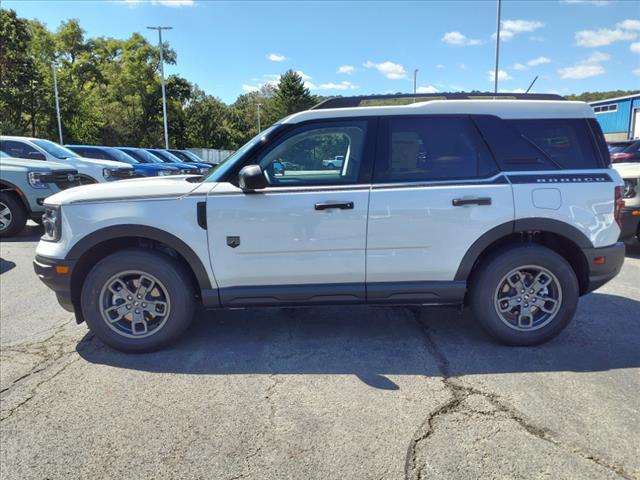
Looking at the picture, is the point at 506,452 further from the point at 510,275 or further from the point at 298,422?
the point at 510,275

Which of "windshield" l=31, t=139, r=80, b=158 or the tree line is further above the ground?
the tree line

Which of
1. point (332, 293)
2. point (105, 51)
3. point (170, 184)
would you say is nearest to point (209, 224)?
point (170, 184)

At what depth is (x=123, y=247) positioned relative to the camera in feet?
13.0

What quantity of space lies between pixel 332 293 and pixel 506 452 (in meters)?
1.71

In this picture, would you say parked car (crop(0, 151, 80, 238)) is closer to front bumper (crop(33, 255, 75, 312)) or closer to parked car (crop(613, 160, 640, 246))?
front bumper (crop(33, 255, 75, 312))

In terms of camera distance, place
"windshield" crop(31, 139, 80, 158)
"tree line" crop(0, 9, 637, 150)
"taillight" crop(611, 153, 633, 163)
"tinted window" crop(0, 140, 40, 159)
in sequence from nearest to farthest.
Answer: "taillight" crop(611, 153, 633, 163) → "tinted window" crop(0, 140, 40, 159) → "windshield" crop(31, 139, 80, 158) → "tree line" crop(0, 9, 637, 150)

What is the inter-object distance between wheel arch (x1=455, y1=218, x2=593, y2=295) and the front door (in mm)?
890

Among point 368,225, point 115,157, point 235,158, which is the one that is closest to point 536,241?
point 368,225

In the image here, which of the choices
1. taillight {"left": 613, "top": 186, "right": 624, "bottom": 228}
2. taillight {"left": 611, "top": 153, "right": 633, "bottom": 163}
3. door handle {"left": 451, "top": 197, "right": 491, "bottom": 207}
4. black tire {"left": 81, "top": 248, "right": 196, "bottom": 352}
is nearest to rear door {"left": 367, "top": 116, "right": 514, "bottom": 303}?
door handle {"left": 451, "top": 197, "right": 491, "bottom": 207}

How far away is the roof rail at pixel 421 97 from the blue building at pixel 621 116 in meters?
35.9

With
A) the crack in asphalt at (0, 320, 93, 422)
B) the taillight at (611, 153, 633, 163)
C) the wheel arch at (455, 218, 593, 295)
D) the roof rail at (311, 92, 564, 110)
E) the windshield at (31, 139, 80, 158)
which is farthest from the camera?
the windshield at (31, 139, 80, 158)

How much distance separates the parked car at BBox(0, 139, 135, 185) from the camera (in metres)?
9.74

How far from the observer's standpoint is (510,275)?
12.6 feet

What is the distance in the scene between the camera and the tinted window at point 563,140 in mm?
3832
